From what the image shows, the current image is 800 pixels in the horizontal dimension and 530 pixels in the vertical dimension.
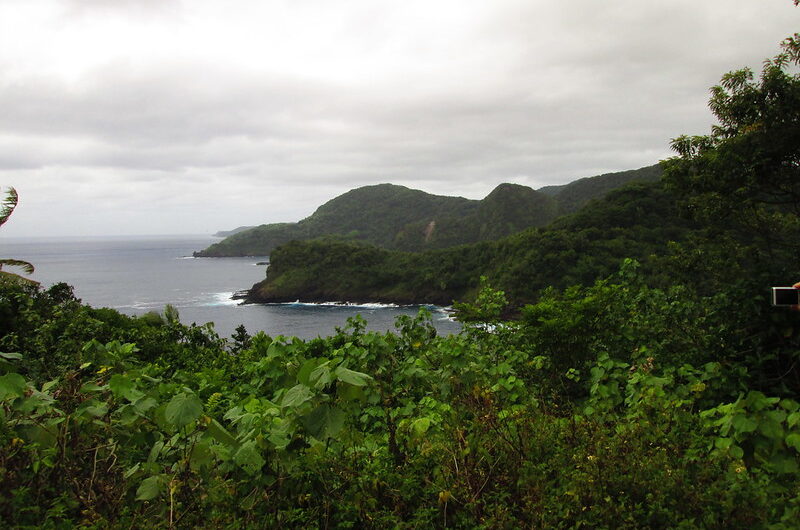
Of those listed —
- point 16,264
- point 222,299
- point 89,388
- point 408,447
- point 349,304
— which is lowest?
point 349,304

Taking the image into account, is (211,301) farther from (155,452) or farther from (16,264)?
(155,452)

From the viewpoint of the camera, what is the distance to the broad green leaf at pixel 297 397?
1854 millimetres

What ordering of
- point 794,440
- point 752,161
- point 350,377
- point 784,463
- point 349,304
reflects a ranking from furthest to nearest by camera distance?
1. point 349,304
2. point 752,161
3. point 350,377
4. point 784,463
5. point 794,440

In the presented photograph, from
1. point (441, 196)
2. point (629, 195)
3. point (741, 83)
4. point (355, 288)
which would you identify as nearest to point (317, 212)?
point (441, 196)

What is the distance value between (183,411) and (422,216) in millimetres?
155507

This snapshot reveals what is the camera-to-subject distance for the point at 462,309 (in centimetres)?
612

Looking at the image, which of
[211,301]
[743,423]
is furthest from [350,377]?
[211,301]

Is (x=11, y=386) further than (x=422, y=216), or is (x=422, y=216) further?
(x=422, y=216)

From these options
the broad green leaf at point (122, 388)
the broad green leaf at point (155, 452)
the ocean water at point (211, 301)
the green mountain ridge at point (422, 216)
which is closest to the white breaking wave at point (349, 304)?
the ocean water at point (211, 301)

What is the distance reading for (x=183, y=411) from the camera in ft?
6.20

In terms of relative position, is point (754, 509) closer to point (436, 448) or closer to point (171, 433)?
point (436, 448)

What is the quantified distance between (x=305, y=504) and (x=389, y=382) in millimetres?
1691

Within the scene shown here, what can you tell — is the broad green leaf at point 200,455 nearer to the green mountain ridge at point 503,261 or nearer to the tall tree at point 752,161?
the tall tree at point 752,161

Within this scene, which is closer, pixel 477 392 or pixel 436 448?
pixel 436 448
